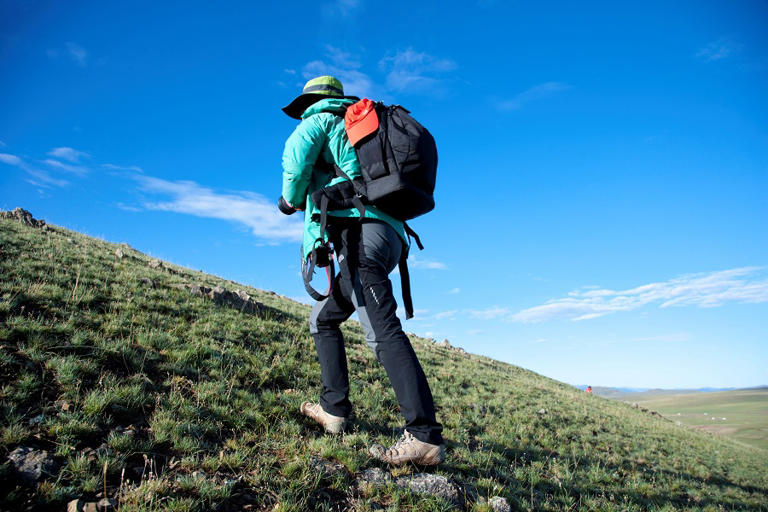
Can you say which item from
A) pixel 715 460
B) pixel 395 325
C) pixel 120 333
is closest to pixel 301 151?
pixel 395 325

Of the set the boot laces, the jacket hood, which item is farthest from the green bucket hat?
the boot laces

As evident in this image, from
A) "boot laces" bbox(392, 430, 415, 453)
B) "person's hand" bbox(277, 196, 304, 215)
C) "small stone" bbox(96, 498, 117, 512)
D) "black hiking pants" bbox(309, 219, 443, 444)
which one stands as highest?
"person's hand" bbox(277, 196, 304, 215)

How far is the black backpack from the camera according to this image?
10.9ft

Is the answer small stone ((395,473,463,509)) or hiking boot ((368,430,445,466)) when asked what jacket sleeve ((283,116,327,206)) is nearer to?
hiking boot ((368,430,445,466))

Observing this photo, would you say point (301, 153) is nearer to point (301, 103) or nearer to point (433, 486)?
point (301, 103)

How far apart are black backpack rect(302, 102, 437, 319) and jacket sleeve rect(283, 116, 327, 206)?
0.84 ft

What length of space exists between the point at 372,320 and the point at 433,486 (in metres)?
1.49

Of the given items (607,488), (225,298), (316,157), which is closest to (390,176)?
(316,157)

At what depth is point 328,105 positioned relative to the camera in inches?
147

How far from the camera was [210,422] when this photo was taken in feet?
12.1

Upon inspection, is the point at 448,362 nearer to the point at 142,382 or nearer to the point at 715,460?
the point at 715,460

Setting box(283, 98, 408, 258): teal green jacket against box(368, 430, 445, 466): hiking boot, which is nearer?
box(368, 430, 445, 466): hiking boot

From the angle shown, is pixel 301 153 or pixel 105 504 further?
pixel 301 153

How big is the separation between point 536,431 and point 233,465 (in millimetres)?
6448
